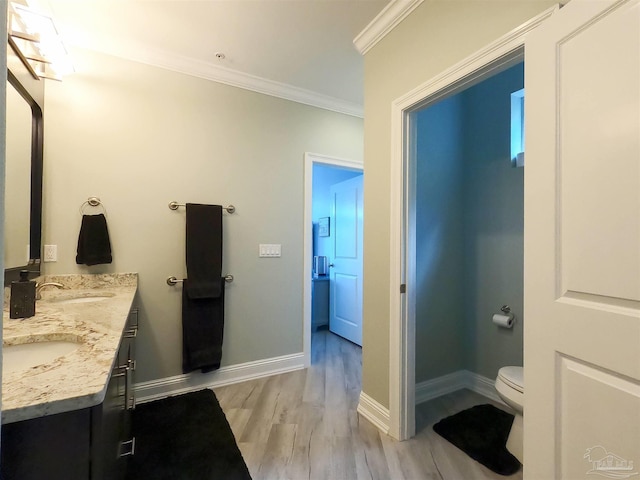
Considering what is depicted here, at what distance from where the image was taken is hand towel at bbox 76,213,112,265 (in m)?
1.86

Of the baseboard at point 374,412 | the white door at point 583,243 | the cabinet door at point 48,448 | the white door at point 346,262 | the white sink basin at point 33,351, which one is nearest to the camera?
the cabinet door at point 48,448

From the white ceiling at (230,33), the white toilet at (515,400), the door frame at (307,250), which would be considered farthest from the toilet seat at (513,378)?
the white ceiling at (230,33)

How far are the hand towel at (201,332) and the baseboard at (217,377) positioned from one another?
0.31ft

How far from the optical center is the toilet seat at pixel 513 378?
154 cm

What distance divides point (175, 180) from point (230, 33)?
108 centimetres

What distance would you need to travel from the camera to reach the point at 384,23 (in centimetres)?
176

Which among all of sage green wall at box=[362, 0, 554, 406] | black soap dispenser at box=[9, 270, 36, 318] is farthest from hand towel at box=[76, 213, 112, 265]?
sage green wall at box=[362, 0, 554, 406]

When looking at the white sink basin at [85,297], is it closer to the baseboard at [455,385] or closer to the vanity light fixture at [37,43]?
the vanity light fixture at [37,43]

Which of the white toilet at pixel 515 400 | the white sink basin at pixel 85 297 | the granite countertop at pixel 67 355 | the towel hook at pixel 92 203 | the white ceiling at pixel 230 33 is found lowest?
the white toilet at pixel 515 400

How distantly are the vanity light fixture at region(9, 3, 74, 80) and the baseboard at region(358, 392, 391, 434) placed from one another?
2.69m

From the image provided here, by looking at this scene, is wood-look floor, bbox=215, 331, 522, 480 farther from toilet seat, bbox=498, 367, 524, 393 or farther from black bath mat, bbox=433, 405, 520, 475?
toilet seat, bbox=498, 367, 524, 393

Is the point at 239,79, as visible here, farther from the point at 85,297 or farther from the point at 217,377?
the point at 217,377

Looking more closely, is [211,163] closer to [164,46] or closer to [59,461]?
[164,46]

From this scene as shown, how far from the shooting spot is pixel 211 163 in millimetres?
2316
